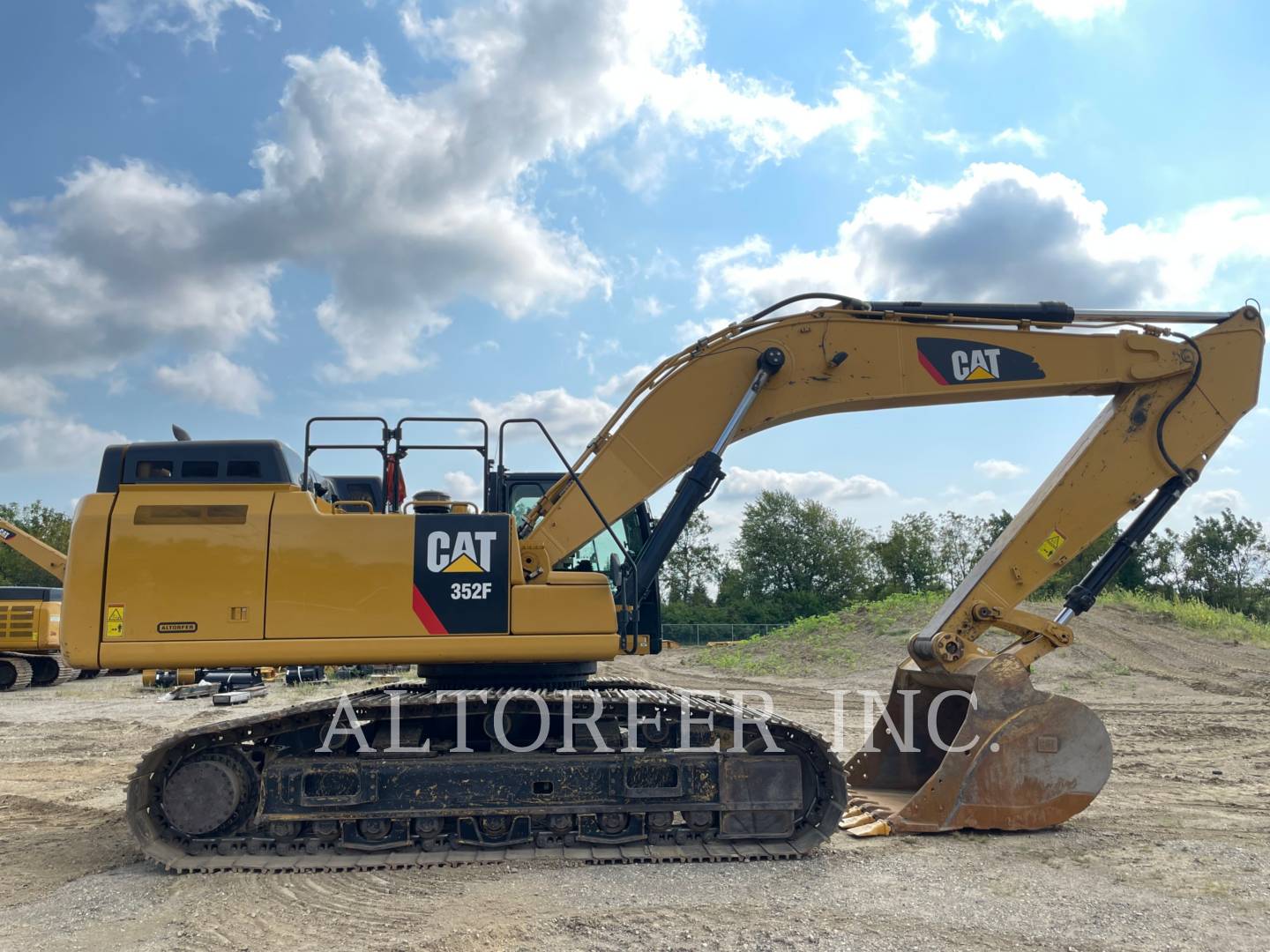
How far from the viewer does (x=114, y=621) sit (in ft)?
20.4

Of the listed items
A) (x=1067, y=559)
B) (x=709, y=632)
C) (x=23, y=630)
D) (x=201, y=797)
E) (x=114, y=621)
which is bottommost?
(x=709, y=632)

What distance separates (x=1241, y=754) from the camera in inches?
441

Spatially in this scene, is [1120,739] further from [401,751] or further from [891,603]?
[891,603]

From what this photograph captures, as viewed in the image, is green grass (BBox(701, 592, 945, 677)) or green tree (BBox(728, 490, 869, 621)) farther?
green tree (BBox(728, 490, 869, 621))

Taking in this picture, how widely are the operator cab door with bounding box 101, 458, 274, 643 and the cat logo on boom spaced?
17.0 ft

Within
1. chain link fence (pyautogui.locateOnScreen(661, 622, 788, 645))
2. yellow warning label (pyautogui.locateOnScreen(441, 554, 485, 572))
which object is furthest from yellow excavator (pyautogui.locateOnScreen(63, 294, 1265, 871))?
chain link fence (pyautogui.locateOnScreen(661, 622, 788, 645))

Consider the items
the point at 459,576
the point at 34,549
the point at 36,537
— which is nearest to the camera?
the point at 459,576

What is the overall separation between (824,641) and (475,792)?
21.0 metres

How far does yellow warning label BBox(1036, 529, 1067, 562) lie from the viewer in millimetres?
7586

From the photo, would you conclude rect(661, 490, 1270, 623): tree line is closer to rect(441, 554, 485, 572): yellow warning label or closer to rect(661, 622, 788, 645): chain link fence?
rect(661, 622, 788, 645): chain link fence

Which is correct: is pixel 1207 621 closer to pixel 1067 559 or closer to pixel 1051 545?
pixel 1067 559

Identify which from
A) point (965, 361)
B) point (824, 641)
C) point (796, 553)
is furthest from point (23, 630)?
point (796, 553)

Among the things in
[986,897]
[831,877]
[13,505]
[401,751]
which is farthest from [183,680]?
[13,505]

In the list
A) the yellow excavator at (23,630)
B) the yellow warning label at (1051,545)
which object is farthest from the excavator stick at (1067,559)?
the yellow excavator at (23,630)
